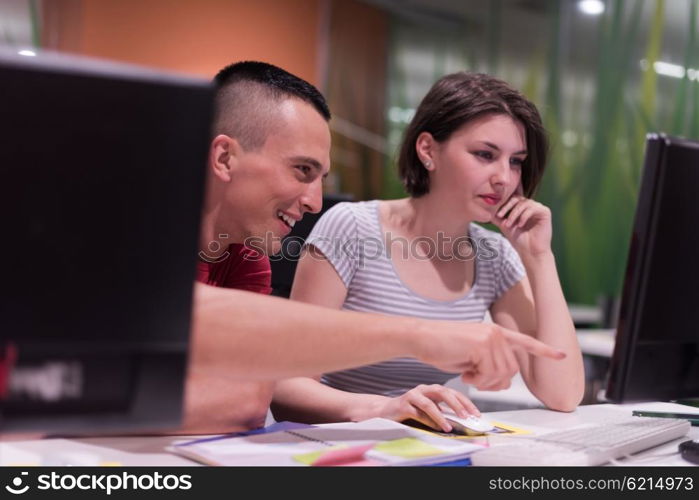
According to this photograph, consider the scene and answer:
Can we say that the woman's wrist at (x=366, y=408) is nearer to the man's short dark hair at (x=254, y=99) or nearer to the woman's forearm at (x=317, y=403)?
the woman's forearm at (x=317, y=403)

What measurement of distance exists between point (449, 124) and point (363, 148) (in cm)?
327

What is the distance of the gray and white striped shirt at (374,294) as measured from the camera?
1820 millimetres

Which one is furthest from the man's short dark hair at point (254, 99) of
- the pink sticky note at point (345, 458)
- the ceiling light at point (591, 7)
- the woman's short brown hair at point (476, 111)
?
the ceiling light at point (591, 7)

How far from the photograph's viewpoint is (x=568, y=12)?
4.17 m

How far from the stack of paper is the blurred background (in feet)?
7.80

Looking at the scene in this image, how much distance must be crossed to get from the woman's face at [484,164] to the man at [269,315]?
401 mm

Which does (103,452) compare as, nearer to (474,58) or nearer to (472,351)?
(472,351)

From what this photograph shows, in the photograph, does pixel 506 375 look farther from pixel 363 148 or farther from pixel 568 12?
pixel 363 148

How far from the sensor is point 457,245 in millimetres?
2000

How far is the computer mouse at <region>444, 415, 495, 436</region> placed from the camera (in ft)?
4.26

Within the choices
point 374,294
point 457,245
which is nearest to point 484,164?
point 457,245
